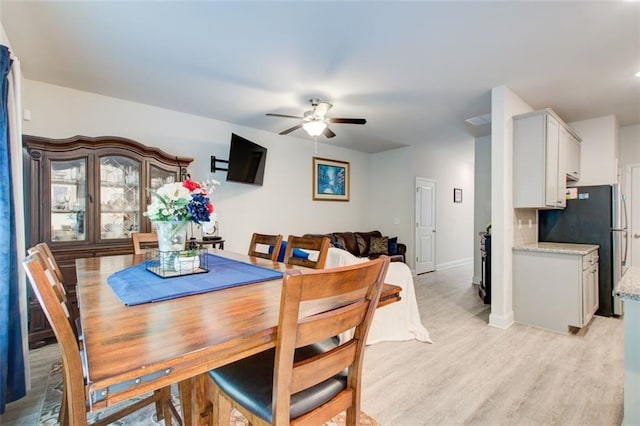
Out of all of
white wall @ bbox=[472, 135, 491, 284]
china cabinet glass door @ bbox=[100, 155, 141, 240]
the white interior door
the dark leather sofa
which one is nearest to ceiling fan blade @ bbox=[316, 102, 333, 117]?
china cabinet glass door @ bbox=[100, 155, 141, 240]

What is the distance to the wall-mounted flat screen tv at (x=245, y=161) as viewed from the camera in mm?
4055

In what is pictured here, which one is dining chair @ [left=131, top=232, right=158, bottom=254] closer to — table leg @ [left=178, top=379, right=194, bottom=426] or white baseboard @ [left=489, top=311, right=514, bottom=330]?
table leg @ [left=178, top=379, right=194, bottom=426]

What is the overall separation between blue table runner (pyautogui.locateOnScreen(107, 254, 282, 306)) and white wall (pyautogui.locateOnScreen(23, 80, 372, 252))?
252 centimetres

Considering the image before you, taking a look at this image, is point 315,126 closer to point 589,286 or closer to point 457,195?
point 589,286

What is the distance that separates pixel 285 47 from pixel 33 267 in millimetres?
2269

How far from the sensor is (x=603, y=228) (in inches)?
142

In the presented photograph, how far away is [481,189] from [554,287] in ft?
7.91

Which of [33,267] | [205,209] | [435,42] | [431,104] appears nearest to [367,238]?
[431,104]

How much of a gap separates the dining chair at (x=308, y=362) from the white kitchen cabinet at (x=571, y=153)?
12.7 ft

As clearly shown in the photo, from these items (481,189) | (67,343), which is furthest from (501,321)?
(67,343)

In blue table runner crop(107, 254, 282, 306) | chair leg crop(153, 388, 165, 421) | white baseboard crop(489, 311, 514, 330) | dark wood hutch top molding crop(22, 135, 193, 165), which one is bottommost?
white baseboard crop(489, 311, 514, 330)

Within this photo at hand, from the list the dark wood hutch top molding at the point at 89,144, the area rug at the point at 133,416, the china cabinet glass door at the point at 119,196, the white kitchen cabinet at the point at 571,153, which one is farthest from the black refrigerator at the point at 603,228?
the china cabinet glass door at the point at 119,196

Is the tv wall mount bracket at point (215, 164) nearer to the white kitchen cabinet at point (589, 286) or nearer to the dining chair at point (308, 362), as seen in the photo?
the dining chair at point (308, 362)

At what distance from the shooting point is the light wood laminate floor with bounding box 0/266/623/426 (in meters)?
1.85
